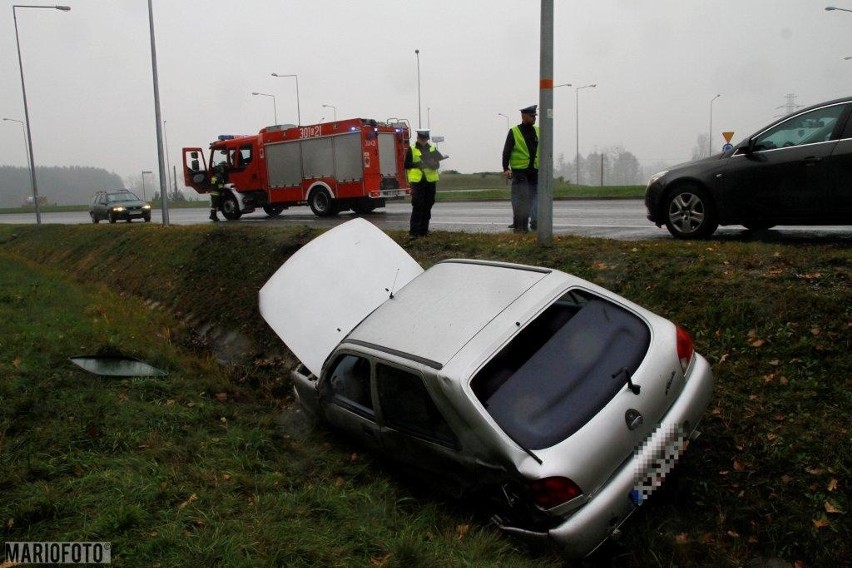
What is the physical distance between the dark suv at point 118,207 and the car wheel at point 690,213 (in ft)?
83.2

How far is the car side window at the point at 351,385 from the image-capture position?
461cm

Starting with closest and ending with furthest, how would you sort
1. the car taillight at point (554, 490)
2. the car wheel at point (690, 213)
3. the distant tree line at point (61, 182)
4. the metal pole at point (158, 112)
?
the car taillight at point (554, 490) < the car wheel at point (690, 213) < the metal pole at point (158, 112) < the distant tree line at point (61, 182)

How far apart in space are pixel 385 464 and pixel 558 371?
1643 millimetres

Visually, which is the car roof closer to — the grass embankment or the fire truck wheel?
the grass embankment

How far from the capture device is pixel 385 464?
478 cm

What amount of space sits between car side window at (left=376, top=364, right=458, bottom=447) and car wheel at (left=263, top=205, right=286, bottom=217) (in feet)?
60.2

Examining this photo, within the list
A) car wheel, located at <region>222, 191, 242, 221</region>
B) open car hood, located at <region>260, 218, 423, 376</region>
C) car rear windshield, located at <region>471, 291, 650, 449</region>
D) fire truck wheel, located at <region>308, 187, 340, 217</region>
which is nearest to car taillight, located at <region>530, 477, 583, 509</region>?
car rear windshield, located at <region>471, 291, 650, 449</region>

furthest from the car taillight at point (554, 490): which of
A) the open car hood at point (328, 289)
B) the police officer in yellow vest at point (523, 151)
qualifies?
the police officer in yellow vest at point (523, 151)

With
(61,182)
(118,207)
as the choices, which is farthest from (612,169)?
(61,182)

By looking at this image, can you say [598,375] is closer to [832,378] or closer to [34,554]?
[832,378]

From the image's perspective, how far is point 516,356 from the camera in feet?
12.6

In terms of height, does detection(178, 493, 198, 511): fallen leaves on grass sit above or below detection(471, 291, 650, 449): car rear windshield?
below

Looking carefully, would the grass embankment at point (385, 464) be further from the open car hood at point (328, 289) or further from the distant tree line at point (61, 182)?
the distant tree line at point (61, 182)

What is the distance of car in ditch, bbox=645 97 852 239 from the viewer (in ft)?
22.1
